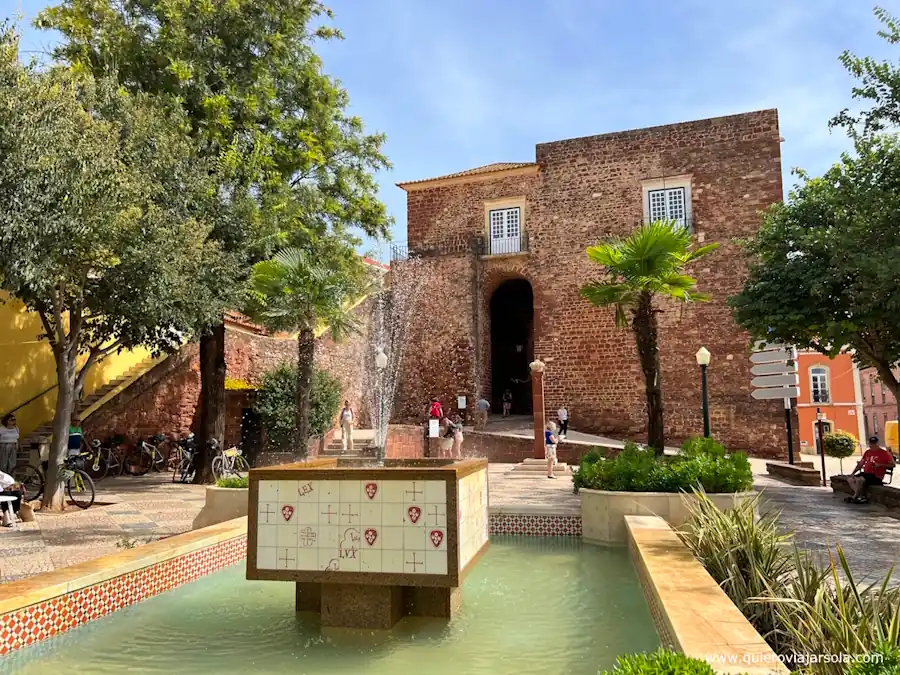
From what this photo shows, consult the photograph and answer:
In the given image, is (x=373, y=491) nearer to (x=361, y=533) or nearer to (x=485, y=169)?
(x=361, y=533)

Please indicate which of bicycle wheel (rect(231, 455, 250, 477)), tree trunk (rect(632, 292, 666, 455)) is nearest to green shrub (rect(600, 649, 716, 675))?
tree trunk (rect(632, 292, 666, 455))

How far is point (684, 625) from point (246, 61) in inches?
514

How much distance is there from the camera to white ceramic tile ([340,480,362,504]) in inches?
159

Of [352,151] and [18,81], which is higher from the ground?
[352,151]

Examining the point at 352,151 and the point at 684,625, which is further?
the point at 352,151

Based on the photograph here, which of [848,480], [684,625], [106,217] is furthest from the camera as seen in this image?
[848,480]

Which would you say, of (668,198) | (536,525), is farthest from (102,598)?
(668,198)

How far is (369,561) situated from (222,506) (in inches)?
166

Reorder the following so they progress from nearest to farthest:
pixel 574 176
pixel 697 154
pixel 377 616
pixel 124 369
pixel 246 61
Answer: pixel 377 616 < pixel 246 61 < pixel 124 369 < pixel 697 154 < pixel 574 176

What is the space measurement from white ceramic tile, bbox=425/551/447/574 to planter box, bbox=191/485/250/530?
4117mm

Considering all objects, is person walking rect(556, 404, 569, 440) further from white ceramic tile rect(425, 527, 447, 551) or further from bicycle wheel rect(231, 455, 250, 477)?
white ceramic tile rect(425, 527, 447, 551)

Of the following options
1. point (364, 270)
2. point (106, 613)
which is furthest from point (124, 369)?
point (106, 613)

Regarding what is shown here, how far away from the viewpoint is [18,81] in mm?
7160

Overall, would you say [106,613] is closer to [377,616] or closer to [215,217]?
[377,616]
